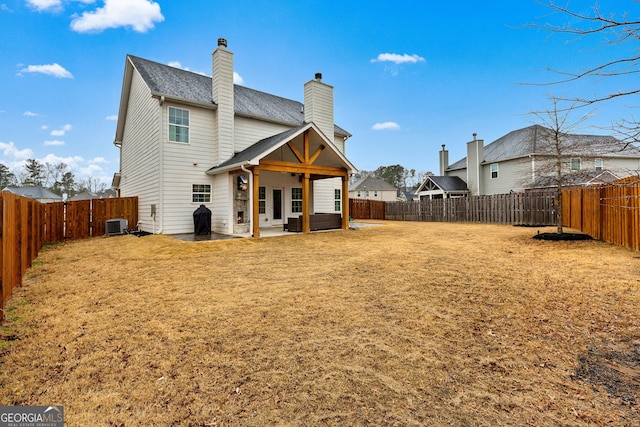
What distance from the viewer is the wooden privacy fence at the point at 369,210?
83.9 feet

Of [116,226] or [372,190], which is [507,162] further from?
[372,190]

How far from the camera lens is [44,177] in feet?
174

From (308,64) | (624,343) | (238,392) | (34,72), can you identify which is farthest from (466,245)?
(34,72)

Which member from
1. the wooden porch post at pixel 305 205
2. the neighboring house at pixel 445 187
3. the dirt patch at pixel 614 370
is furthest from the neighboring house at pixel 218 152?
the neighboring house at pixel 445 187

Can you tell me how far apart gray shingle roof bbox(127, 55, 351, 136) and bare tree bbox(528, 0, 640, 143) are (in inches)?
495

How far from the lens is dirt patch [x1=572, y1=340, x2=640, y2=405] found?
2166mm

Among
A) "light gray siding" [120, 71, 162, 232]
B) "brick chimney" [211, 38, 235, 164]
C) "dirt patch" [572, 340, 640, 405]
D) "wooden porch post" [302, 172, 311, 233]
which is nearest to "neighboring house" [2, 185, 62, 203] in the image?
"light gray siding" [120, 71, 162, 232]

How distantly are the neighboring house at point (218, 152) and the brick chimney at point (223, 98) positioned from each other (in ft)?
0.14

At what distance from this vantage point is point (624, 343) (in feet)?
9.43

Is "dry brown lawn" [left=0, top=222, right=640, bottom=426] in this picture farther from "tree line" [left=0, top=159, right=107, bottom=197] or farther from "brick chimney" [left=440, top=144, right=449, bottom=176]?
"tree line" [left=0, top=159, right=107, bottom=197]

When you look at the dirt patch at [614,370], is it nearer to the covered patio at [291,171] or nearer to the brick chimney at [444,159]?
the covered patio at [291,171]

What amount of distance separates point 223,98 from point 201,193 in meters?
4.27

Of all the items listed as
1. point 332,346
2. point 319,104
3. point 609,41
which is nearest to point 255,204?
point 319,104

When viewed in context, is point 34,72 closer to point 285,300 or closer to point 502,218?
point 285,300
